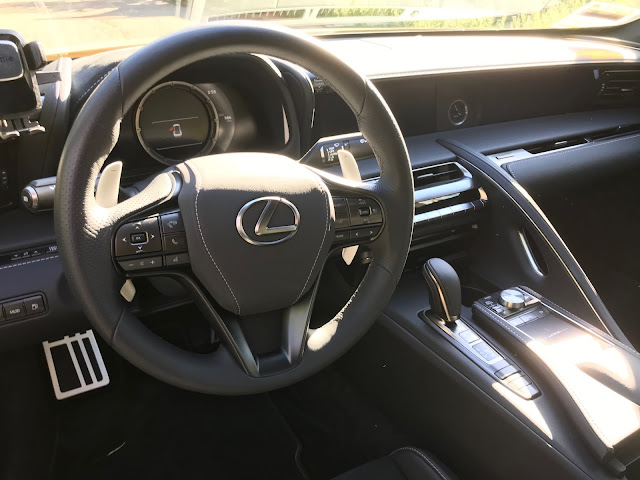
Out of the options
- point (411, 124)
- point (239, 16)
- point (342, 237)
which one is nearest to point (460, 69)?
point (411, 124)

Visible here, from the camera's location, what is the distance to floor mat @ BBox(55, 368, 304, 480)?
1.70 m

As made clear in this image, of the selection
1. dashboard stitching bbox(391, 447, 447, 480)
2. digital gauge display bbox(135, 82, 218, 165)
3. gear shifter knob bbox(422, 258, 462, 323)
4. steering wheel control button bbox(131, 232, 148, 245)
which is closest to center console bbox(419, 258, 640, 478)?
gear shifter knob bbox(422, 258, 462, 323)

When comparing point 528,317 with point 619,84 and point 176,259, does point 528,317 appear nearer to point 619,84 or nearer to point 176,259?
point 176,259

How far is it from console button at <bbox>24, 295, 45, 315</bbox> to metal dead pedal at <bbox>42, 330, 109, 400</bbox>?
446mm

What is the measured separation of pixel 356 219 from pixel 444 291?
43 cm

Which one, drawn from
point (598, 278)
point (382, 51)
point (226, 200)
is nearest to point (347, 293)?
point (226, 200)

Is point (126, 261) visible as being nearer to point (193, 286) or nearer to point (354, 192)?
point (193, 286)

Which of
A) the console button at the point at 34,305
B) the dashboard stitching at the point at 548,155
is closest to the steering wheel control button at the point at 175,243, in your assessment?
the console button at the point at 34,305

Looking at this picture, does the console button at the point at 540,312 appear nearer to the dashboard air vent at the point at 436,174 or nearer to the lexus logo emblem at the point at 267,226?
the dashboard air vent at the point at 436,174

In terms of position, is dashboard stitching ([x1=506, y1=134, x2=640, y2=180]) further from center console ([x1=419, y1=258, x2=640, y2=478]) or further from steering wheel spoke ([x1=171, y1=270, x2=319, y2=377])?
steering wheel spoke ([x1=171, y1=270, x2=319, y2=377])

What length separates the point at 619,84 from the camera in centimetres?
242

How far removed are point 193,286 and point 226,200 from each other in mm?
158

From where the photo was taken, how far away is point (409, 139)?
1900mm

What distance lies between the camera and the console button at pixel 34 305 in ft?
3.88
